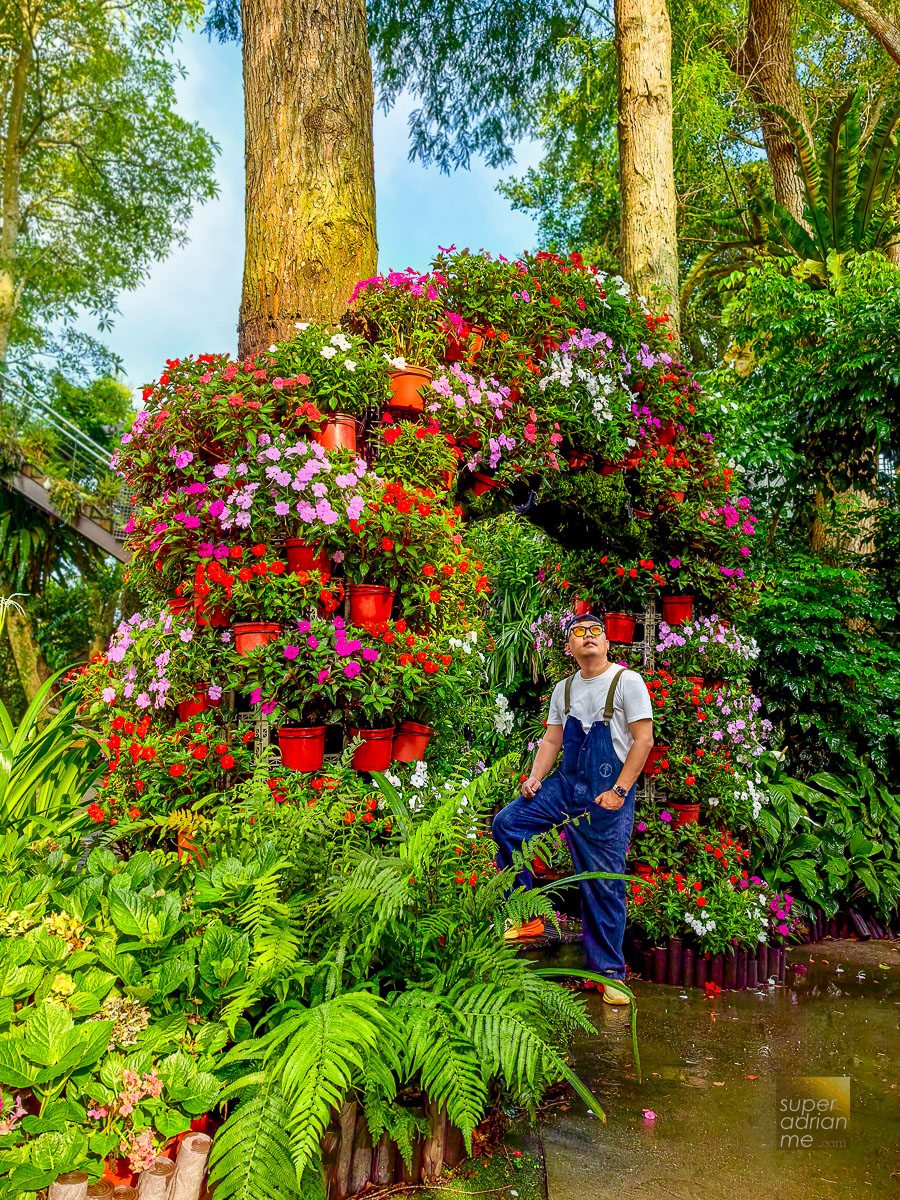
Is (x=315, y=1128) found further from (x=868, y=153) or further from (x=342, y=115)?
(x=868, y=153)

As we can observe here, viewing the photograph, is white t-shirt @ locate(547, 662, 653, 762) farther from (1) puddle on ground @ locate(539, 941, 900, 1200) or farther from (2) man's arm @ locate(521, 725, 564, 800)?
(1) puddle on ground @ locate(539, 941, 900, 1200)

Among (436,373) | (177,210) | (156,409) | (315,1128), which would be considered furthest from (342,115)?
(177,210)

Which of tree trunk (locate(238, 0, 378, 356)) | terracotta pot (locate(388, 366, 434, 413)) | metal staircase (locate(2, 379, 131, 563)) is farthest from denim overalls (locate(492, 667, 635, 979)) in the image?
metal staircase (locate(2, 379, 131, 563))

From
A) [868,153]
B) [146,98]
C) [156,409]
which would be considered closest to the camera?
[156,409]

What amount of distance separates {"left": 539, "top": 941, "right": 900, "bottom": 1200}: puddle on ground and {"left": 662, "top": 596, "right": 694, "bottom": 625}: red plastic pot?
6.24 ft

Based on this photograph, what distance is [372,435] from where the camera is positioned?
3023 mm

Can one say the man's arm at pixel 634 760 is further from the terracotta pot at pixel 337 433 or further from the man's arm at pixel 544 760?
the terracotta pot at pixel 337 433

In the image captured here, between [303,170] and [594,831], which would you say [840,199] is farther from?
[594,831]

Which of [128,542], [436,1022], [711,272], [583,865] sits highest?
[711,272]

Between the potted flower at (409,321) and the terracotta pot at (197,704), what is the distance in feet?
4.12

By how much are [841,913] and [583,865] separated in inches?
93.5

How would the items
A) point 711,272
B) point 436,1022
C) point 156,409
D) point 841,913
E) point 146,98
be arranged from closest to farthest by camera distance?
point 436,1022
point 156,409
point 841,913
point 711,272
point 146,98

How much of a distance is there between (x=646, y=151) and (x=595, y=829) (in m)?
5.17

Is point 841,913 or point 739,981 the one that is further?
point 841,913
